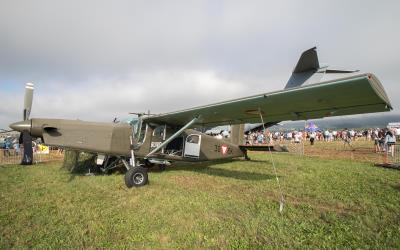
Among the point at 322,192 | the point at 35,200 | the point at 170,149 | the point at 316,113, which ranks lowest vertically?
the point at 35,200

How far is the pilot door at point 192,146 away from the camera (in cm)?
1171

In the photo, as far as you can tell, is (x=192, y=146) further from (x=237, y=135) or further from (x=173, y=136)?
(x=237, y=135)

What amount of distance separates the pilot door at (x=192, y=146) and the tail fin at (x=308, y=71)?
5082mm

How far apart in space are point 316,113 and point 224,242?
4993 millimetres

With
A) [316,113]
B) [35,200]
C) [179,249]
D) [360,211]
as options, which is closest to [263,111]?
[316,113]

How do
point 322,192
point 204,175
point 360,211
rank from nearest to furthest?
point 360,211 < point 322,192 < point 204,175


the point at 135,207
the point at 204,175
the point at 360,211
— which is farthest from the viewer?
the point at 204,175

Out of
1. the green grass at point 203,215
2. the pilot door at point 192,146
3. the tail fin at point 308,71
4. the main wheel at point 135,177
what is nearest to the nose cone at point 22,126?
the green grass at point 203,215

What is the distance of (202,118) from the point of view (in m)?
9.62

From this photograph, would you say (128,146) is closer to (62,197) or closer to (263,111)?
(62,197)

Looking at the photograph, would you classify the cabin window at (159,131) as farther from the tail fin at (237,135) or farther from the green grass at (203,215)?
the tail fin at (237,135)

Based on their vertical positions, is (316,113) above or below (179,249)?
above

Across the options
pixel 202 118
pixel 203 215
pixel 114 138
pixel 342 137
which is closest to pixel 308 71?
pixel 202 118

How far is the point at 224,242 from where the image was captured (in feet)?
12.9
